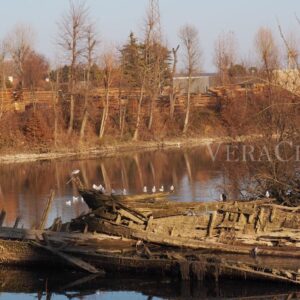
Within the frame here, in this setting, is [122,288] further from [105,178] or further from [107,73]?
[107,73]

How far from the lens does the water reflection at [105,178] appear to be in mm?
26578

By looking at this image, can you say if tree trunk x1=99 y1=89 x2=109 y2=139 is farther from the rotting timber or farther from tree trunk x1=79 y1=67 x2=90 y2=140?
the rotting timber

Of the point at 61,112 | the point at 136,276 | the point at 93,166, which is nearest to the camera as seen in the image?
the point at 136,276

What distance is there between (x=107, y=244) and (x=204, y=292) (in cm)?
297

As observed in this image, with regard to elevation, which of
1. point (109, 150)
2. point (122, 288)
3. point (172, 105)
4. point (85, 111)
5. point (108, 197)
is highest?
point (172, 105)

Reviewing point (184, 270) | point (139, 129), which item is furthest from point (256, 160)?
point (139, 129)

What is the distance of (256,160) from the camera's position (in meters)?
23.4

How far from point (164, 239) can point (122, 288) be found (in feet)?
5.48

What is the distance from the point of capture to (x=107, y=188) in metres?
31.9

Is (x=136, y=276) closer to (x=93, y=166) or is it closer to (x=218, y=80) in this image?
(x=93, y=166)

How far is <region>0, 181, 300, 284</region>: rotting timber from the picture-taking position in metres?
16.0

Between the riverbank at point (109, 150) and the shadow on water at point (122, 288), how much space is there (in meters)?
28.8

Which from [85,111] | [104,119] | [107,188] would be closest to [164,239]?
[107,188]

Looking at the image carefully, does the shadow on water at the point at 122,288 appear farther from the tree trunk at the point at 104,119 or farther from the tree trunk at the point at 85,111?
the tree trunk at the point at 104,119
